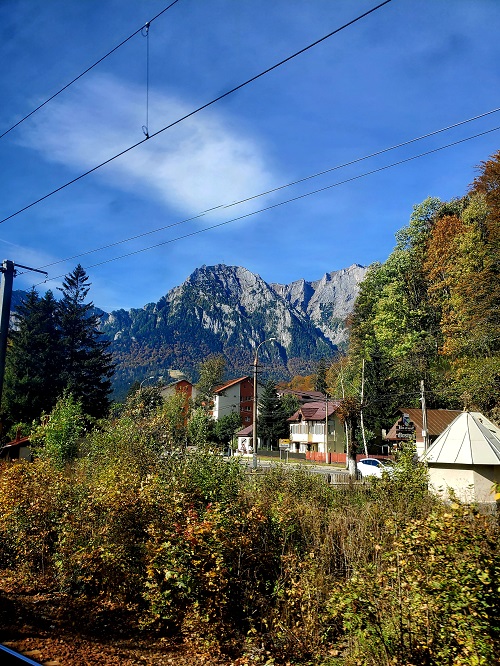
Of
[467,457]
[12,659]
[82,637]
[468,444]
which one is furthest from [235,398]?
[12,659]

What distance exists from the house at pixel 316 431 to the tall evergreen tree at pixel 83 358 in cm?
2477

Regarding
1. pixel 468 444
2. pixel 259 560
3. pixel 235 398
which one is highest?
pixel 235 398

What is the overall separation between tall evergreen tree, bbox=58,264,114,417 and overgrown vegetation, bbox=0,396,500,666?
36.5 meters

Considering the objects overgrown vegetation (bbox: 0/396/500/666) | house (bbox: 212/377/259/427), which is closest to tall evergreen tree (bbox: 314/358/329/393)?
house (bbox: 212/377/259/427)

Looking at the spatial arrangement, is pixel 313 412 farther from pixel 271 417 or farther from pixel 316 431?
pixel 271 417

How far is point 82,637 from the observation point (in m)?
6.50

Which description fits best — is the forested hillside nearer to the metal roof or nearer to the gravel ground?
the metal roof

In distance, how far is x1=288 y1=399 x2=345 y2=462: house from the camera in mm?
62766

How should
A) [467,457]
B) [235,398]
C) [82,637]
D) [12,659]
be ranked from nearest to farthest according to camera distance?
[12,659], [82,637], [467,457], [235,398]

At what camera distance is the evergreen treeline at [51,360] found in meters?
41.6

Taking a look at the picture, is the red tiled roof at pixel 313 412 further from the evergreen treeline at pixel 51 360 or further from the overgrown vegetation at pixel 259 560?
the overgrown vegetation at pixel 259 560

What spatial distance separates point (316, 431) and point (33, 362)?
35953mm

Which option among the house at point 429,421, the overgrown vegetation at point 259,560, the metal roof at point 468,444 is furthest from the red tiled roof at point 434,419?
the overgrown vegetation at point 259,560

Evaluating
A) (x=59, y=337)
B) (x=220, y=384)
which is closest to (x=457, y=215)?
(x=59, y=337)
